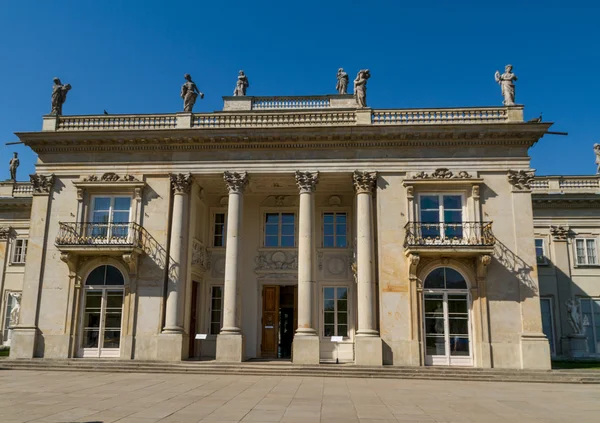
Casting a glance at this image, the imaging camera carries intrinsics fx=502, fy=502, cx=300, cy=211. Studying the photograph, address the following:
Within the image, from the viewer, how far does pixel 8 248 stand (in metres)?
28.4

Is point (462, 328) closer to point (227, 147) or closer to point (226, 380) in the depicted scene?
point (226, 380)

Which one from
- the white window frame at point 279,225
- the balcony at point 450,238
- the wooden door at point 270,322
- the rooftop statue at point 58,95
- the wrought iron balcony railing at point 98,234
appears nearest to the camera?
the balcony at point 450,238

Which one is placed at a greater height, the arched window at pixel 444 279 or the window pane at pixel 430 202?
the window pane at pixel 430 202

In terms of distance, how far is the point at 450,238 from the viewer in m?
17.7

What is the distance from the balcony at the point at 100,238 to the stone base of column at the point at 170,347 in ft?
10.9

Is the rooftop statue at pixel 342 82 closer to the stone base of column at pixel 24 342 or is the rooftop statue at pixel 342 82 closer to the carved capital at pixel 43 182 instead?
the carved capital at pixel 43 182

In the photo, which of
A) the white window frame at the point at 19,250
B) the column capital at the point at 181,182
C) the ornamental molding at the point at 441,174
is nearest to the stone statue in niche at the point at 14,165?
the white window frame at the point at 19,250

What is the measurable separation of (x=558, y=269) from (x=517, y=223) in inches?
423

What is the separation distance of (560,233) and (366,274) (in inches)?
569

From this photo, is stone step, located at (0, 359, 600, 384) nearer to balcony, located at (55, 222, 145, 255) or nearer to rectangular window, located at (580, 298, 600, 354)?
balcony, located at (55, 222, 145, 255)

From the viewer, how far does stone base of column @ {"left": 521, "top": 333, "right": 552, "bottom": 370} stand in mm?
16547

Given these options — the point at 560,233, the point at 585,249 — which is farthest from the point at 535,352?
the point at 585,249

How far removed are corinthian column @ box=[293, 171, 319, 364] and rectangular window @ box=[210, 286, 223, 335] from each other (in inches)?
180

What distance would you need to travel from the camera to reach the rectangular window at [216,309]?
67.8 ft
